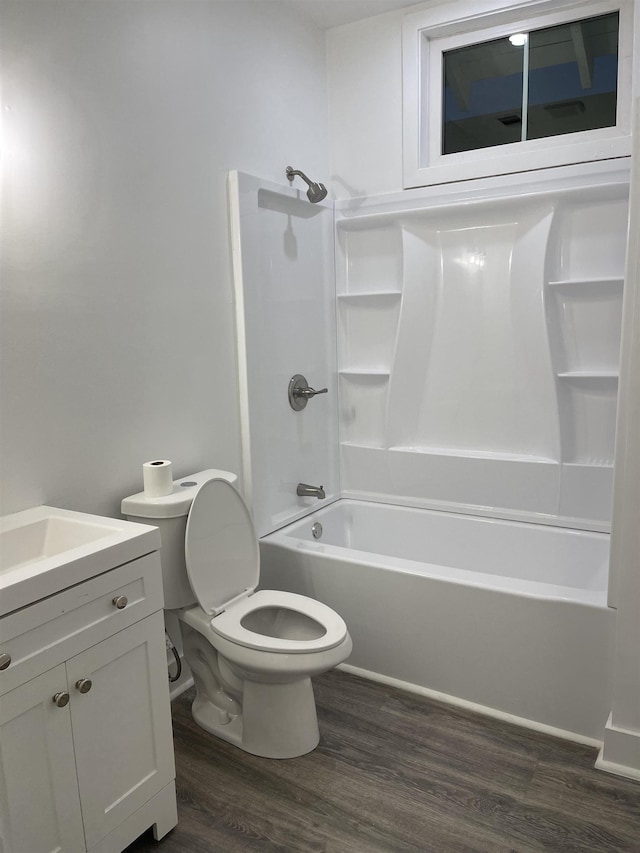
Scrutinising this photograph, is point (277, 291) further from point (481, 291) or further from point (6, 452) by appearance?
point (6, 452)

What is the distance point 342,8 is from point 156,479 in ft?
7.49

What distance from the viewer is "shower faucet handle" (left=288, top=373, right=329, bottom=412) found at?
2.88 m

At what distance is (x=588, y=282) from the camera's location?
101 inches

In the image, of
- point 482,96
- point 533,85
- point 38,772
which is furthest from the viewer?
point 482,96

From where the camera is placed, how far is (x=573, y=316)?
8.72 feet

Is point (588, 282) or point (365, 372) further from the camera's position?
point (365, 372)

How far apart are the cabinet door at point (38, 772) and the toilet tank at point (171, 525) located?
0.64 m

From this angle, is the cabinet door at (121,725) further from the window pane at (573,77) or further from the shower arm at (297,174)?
the window pane at (573,77)

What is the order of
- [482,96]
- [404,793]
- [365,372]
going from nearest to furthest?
[404,793] < [482,96] < [365,372]

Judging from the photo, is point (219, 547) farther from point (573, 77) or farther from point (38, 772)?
point (573, 77)

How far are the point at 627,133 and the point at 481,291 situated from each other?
0.81 metres

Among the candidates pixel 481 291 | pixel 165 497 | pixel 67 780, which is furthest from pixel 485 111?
pixel 67 780

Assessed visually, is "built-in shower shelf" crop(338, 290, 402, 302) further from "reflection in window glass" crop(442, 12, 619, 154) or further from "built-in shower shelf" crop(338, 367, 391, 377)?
"reflection in window glass" crop(442, 12, 619, 154)

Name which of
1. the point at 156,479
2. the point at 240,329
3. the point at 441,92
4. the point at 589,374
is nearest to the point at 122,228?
the point at 240,329
